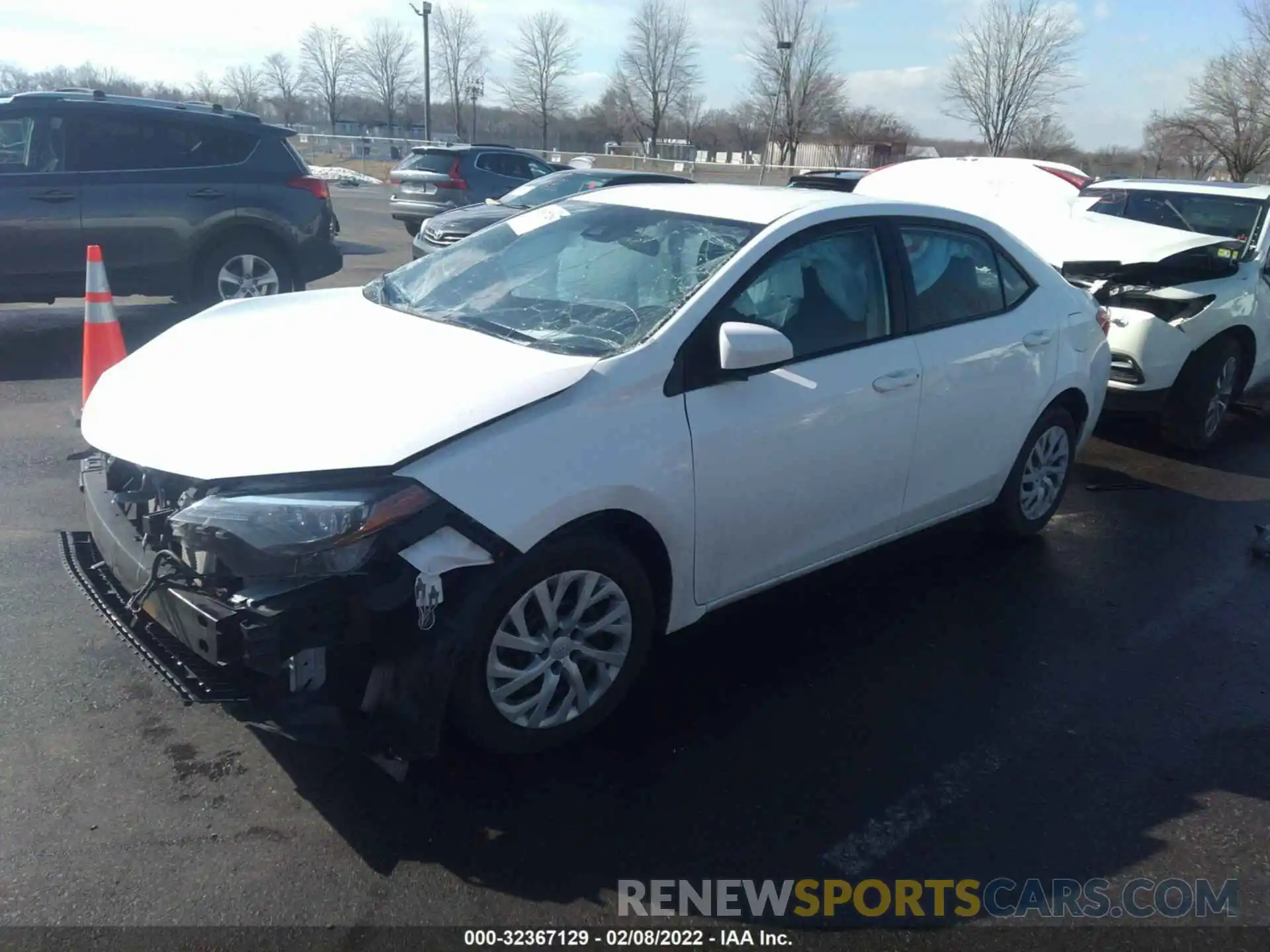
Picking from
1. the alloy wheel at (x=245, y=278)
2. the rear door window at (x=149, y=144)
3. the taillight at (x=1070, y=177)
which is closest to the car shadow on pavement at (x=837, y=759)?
the taillight at (x=1070, y=177)

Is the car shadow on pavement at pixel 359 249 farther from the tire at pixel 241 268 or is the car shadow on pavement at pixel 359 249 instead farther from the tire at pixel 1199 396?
the tire at pixel 1199 396

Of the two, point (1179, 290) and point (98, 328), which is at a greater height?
point (1179, 290)

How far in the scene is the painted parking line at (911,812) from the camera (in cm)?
294

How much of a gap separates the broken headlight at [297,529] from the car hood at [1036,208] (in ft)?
15.1

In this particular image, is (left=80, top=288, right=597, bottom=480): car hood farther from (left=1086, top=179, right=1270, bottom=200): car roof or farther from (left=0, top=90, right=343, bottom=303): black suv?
(left=1086, top=179, right=1270, bottom=200): car roof

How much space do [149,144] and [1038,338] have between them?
7.42 meters

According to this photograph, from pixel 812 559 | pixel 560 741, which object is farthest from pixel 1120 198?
pixel 560 741

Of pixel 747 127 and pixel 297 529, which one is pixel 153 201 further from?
pixel 747 127

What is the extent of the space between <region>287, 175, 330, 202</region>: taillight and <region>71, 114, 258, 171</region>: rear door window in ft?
1.47

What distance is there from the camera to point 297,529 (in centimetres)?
269

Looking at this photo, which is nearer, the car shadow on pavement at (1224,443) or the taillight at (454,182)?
the car shadow on pavement at (1224,443)

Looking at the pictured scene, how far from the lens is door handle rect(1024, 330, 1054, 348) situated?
483 centimetres

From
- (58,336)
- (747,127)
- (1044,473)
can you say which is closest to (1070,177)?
(1044,473)

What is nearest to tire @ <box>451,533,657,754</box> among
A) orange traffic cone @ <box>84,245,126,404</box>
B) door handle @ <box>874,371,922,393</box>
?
door handle @ <box>874,371,922,393</box>
